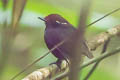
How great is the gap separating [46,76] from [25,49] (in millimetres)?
974

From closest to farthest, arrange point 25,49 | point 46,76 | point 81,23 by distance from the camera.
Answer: point 81,23 < point 46,76 < point 25,49

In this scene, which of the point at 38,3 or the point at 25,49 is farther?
the point at 25,49

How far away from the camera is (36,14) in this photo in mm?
1659

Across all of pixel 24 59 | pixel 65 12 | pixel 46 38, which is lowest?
pixel 24 59

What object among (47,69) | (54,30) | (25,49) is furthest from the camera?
(25,49)

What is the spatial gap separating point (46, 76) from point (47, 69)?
110 mm

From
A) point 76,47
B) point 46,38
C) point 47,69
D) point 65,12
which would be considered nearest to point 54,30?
point 46,38

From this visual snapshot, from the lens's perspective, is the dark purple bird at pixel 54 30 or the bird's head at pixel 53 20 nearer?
the dark purple bird at pixel 54 30

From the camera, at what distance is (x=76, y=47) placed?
0.46 m

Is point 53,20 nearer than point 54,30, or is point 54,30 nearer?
point 54,30

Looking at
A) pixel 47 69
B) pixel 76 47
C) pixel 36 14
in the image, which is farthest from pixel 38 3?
pixel 76 47

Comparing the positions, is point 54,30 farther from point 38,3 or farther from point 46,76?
point 46,76

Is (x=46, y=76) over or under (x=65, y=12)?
under

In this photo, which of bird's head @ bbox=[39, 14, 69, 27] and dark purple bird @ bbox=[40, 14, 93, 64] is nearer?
dark purple bird @ bbox=[40, 14, 93, 64]
